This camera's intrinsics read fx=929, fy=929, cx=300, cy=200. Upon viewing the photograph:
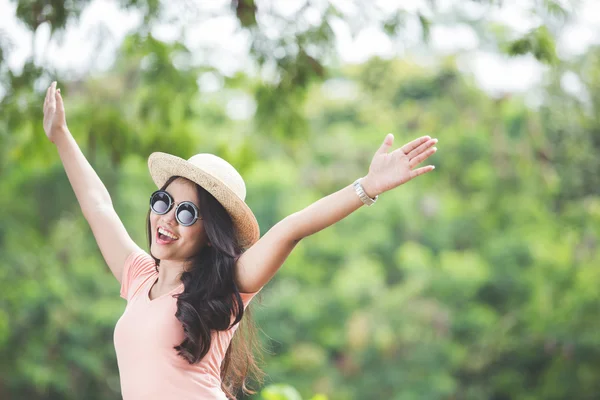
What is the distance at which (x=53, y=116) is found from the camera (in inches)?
101

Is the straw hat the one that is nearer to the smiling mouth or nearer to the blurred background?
the smiling mouth

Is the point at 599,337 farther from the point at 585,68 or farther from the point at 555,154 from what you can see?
the point at 585,68

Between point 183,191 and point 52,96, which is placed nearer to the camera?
point 183,191

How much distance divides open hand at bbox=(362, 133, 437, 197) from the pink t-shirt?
1.70 feet

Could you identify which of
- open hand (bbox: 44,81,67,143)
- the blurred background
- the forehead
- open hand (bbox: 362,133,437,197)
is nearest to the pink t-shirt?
the forehead

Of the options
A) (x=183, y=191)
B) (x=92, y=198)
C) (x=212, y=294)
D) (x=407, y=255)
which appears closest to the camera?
(x=212, y=294)

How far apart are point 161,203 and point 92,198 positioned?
1.32ft

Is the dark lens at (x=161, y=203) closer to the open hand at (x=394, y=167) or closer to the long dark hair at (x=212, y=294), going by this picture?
the long dark hair at (x=212, y=294)

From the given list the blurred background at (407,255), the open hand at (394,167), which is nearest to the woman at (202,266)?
the open hand at (394,167)

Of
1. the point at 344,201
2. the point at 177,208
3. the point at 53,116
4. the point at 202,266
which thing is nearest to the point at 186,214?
the point at 177,208

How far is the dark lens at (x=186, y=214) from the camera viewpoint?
219 centimetres

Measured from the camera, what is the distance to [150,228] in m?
2.29

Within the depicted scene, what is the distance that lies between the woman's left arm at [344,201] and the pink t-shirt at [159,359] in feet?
0.78

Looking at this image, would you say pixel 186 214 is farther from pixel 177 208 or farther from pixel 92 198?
pixel 92 198
